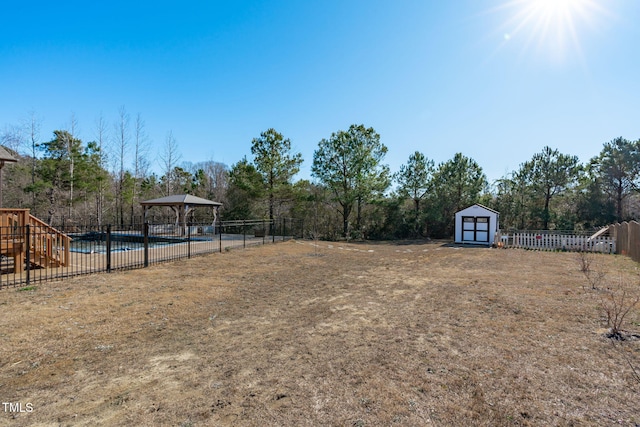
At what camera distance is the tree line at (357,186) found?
19.2 m

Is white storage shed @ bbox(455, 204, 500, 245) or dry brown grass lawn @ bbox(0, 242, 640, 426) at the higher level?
white storage shed @ bbox(455, 204, 500, 245)

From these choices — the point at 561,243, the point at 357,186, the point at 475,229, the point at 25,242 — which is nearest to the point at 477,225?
the point at 475,229

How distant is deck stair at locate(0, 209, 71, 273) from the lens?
23.6 ft

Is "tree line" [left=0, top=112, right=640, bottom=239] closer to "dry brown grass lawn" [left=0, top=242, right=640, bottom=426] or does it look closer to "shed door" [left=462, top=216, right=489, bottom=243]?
"shed door" [left=462, top=216, right=489, bottom=243]

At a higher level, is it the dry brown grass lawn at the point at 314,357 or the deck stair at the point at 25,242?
the deck stair at the point at 25,242

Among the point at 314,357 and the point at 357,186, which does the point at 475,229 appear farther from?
the point at 314,357

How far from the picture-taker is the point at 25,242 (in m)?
7.58

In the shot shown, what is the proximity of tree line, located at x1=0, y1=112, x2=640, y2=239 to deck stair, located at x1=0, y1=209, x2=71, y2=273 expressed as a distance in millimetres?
12689

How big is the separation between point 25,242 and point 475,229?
2023 centimetres

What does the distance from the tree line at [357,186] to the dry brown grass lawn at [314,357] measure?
1404 centimetres

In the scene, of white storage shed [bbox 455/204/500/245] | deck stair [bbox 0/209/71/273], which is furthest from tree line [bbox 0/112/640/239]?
deck stair [bbox 0/209/71/273]

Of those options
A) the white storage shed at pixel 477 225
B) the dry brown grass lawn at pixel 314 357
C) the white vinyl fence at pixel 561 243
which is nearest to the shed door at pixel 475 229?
the white storage shed at pixel 477 225

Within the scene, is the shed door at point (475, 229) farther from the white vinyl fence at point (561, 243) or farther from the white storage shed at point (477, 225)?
the white vinyl fence at point (561, 243)

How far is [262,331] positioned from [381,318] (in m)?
1.77
